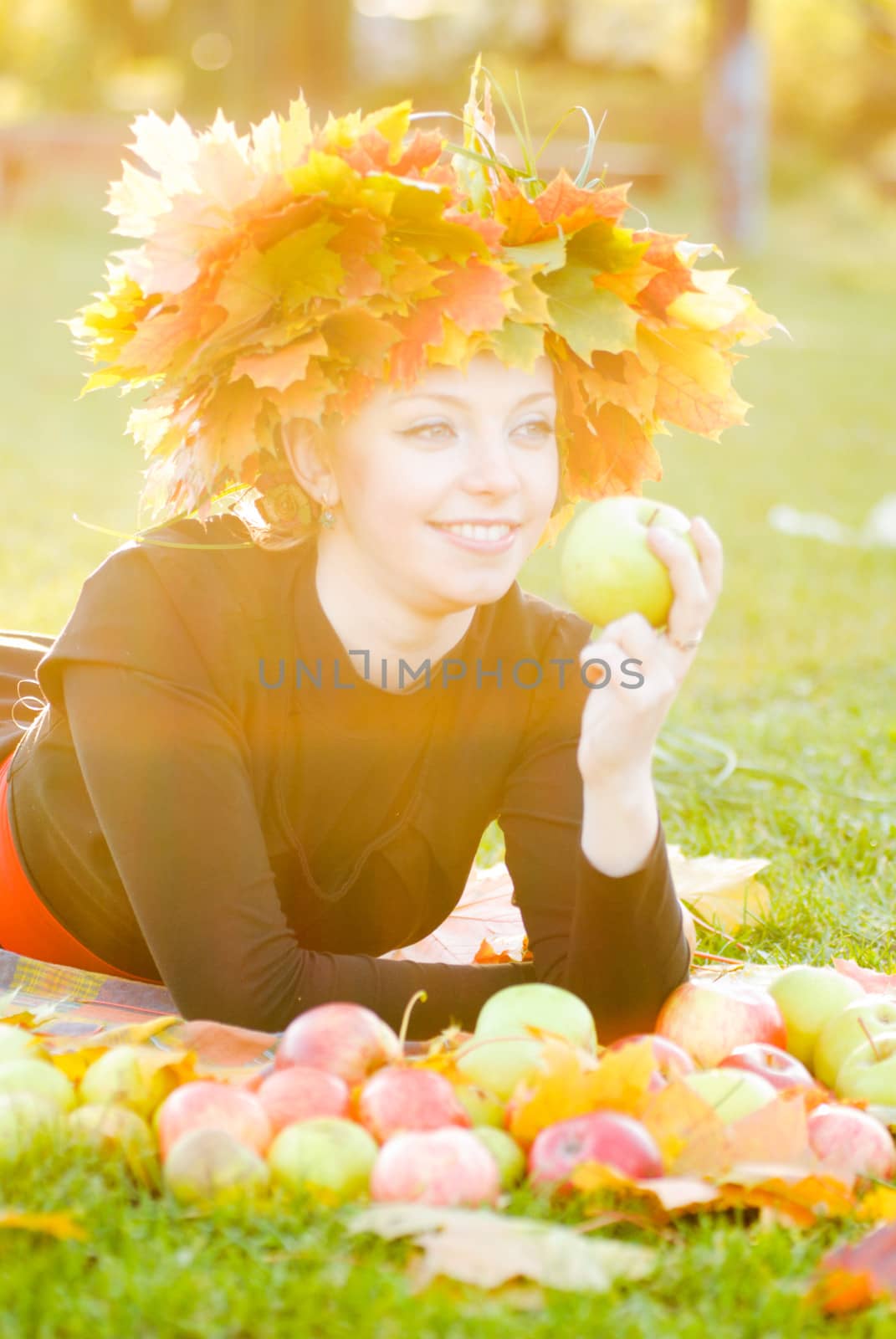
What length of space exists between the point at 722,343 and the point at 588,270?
0.29m

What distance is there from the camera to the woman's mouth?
2.73 metres

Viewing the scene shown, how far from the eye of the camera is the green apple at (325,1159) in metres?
2.22

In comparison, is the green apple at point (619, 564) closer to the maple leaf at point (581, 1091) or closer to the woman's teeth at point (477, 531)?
the woman's teeth at point (477, 531)

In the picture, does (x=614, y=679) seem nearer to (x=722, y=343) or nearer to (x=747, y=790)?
(x=722, y=343)

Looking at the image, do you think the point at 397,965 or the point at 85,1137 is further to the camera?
the point at 397,965

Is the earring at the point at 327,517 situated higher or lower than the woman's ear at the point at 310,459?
lower

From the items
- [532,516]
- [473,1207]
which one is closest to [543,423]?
[532,516]

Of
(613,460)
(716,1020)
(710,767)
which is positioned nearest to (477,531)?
(613,460)

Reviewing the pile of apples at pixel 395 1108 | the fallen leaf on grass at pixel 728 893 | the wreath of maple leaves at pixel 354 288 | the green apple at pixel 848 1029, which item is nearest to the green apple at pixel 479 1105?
the pile of apples at pixel 395 1108

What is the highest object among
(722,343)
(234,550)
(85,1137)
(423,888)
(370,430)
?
(722,343)

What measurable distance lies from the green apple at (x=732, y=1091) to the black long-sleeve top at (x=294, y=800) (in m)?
0.36

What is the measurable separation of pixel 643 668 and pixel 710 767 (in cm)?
244

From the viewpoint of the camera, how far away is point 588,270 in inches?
110

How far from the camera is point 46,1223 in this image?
6.66 feet
